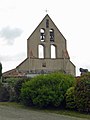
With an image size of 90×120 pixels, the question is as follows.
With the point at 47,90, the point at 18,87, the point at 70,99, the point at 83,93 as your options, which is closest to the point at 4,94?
the point at 18,87

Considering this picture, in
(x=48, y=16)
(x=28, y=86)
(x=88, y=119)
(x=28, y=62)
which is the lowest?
(x=88, y=119)

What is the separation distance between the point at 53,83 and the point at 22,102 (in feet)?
9.83

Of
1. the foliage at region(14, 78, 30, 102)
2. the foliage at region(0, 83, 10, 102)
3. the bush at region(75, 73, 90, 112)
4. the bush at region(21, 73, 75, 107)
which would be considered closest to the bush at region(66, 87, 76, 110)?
the bush at region(75, 73, 90, 112)

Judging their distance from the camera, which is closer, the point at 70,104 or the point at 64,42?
the point at 70,104

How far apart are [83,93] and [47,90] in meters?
2.85

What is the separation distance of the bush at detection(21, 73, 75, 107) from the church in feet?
153

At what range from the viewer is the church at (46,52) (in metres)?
72.9

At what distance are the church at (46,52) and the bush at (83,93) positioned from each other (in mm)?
49593

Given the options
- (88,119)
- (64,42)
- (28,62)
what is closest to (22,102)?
(88,119)

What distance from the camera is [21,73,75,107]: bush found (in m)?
22.7

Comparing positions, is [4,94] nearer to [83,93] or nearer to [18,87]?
[18,87]

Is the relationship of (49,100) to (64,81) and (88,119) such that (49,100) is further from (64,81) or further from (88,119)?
(88,119)

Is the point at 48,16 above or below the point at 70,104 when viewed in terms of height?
above

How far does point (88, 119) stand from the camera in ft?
60.7
